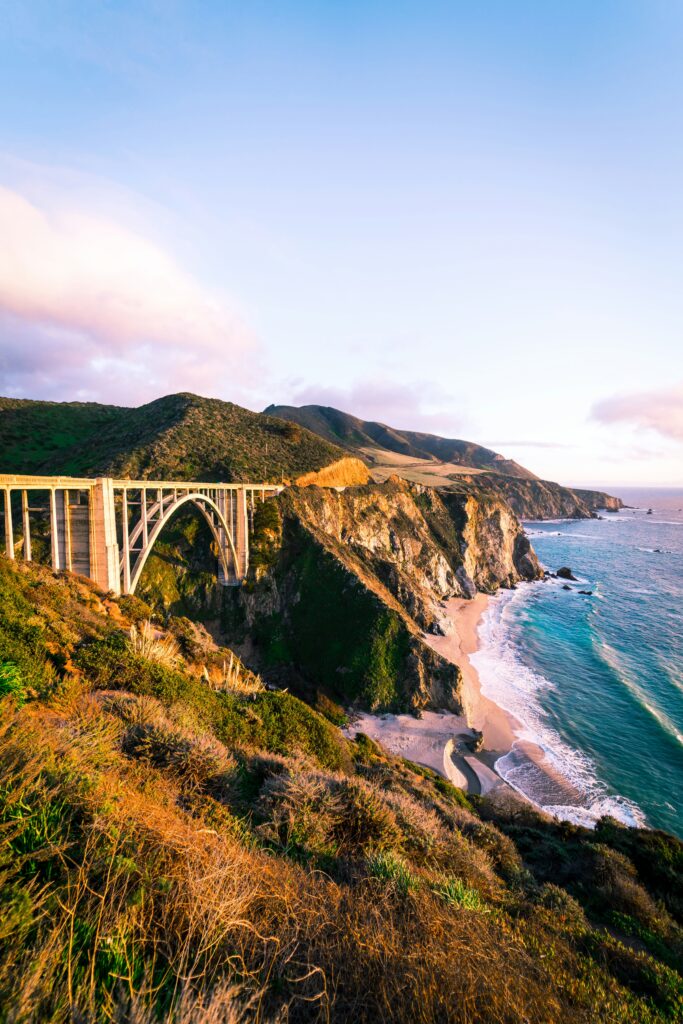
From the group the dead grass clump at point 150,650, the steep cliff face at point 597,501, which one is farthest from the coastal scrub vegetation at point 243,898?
the steep cliff face at point 597,501

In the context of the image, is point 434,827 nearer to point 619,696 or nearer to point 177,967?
point 177,967

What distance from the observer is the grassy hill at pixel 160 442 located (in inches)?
1720

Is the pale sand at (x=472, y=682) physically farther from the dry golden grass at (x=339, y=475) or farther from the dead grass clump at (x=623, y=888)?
the dry golden grass at (x=339, y=475)

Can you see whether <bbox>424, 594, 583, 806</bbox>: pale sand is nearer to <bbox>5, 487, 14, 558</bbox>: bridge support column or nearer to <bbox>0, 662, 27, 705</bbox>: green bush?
<bbox>0, 662, 27, 705</bbox>: green bush

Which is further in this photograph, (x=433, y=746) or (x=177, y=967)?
(x=433, y=746)

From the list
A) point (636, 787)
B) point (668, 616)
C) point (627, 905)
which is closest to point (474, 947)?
point (627, 905)

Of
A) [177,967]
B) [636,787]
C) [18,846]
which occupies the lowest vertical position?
[636,787]

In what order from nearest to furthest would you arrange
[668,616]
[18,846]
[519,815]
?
[18,846]
[519,815]
[668,616]

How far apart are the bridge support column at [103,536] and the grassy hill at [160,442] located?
23018mm

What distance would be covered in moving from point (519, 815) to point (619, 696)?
68.4 feet

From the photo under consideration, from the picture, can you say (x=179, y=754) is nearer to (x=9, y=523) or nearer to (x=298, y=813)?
(x=298, y=813)

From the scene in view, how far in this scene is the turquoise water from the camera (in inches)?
834

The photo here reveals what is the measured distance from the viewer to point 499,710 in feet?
90.8

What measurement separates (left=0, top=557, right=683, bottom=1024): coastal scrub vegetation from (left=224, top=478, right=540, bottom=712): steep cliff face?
19.3 meters
